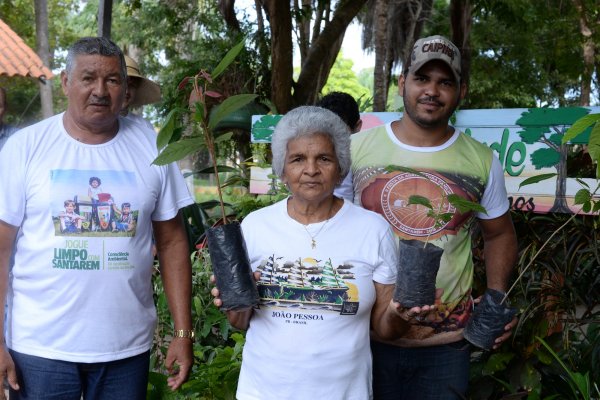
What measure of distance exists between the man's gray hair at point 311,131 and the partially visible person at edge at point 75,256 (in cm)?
48

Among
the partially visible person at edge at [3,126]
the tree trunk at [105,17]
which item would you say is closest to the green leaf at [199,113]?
the partially visible person at edge at [3,126]

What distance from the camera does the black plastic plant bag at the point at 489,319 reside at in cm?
220

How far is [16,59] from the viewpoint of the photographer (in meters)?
13.7

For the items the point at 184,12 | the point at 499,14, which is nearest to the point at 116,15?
the point at 184,12

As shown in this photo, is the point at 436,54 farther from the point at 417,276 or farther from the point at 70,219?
the point at 70,219

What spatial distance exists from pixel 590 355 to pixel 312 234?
1536 millimetres

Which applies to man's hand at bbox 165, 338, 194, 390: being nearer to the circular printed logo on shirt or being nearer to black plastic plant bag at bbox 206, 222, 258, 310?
black plastic plant bag at bbox 206, 222, 258, 310

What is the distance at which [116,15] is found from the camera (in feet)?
73.6

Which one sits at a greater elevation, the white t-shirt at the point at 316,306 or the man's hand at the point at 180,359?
the white t-shirt at the point at 316,306

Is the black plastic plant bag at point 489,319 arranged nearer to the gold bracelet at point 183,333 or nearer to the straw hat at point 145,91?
the gold bracelet at point 183,333

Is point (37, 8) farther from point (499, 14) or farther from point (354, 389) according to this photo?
point (354, 389)

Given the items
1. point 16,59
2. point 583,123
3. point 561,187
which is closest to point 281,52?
point 561,187

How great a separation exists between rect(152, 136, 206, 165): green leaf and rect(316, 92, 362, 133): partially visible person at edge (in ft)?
4.90

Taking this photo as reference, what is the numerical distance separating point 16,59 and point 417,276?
13352 mm
